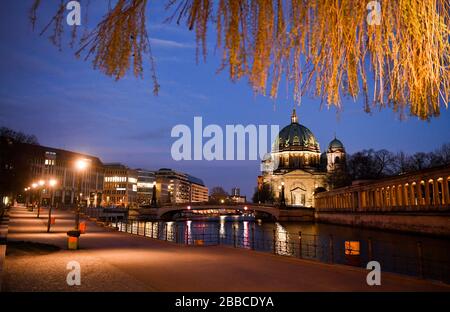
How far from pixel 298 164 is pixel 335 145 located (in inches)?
709

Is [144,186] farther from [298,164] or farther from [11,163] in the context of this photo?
[11,163]

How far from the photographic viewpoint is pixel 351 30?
3.26 meters

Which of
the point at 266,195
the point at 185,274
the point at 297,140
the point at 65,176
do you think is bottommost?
the point at 185,274

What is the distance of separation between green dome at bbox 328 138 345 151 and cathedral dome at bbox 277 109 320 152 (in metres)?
10.9

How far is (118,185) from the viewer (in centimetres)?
15962

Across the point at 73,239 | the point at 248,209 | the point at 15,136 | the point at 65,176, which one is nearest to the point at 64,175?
the point at 65,176

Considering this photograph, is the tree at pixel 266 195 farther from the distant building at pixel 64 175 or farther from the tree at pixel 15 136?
the tree at pixel 15 136

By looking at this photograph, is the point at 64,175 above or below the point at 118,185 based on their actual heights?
above

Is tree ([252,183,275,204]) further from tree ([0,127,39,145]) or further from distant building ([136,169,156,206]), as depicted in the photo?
tree ([0,127,39,145])

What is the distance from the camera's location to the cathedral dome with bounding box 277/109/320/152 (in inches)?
6654
